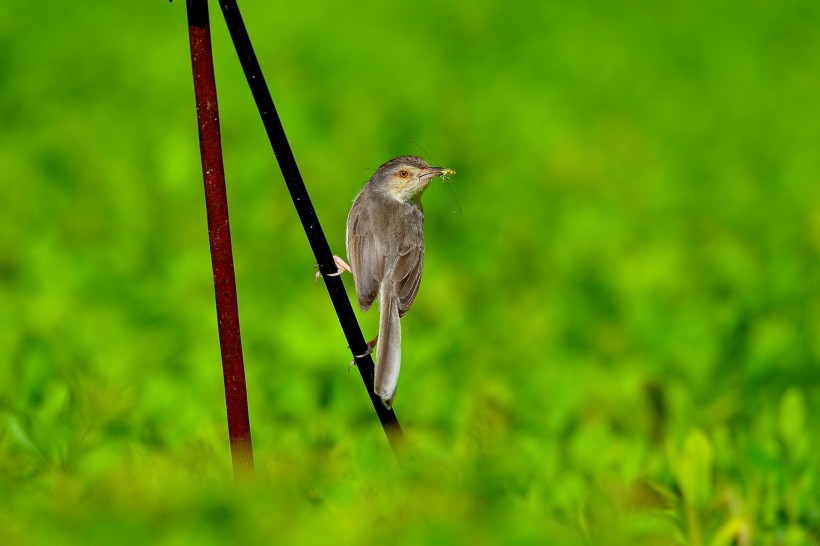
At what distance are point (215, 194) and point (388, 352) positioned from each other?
0.32 metres

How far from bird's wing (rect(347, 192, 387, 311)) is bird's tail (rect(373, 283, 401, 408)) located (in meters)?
0.04

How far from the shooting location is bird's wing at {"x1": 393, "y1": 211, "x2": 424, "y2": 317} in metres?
→ 1.80

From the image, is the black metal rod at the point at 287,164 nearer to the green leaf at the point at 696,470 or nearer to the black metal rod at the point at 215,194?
the black metal rod at the point at 215,194

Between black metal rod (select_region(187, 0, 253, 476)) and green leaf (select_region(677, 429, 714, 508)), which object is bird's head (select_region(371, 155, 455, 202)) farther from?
green leaf (select_region(677, 429, 714, 508))

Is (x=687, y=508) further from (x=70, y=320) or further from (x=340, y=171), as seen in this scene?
(x=340, y=171)

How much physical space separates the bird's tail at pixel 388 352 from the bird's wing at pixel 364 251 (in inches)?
1.5

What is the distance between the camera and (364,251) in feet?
6.22

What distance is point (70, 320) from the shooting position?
334 centimetres

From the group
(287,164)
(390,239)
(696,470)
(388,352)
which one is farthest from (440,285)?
(287,164)

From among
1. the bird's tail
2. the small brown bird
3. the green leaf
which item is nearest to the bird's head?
the small brown bird

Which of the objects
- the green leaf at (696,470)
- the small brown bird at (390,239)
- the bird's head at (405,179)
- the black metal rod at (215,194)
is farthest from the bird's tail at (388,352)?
the green leaf at (696,470)

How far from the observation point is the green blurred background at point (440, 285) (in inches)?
81.8

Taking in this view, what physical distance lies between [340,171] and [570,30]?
207 cm

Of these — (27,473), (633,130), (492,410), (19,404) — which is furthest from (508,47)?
(27,473)
